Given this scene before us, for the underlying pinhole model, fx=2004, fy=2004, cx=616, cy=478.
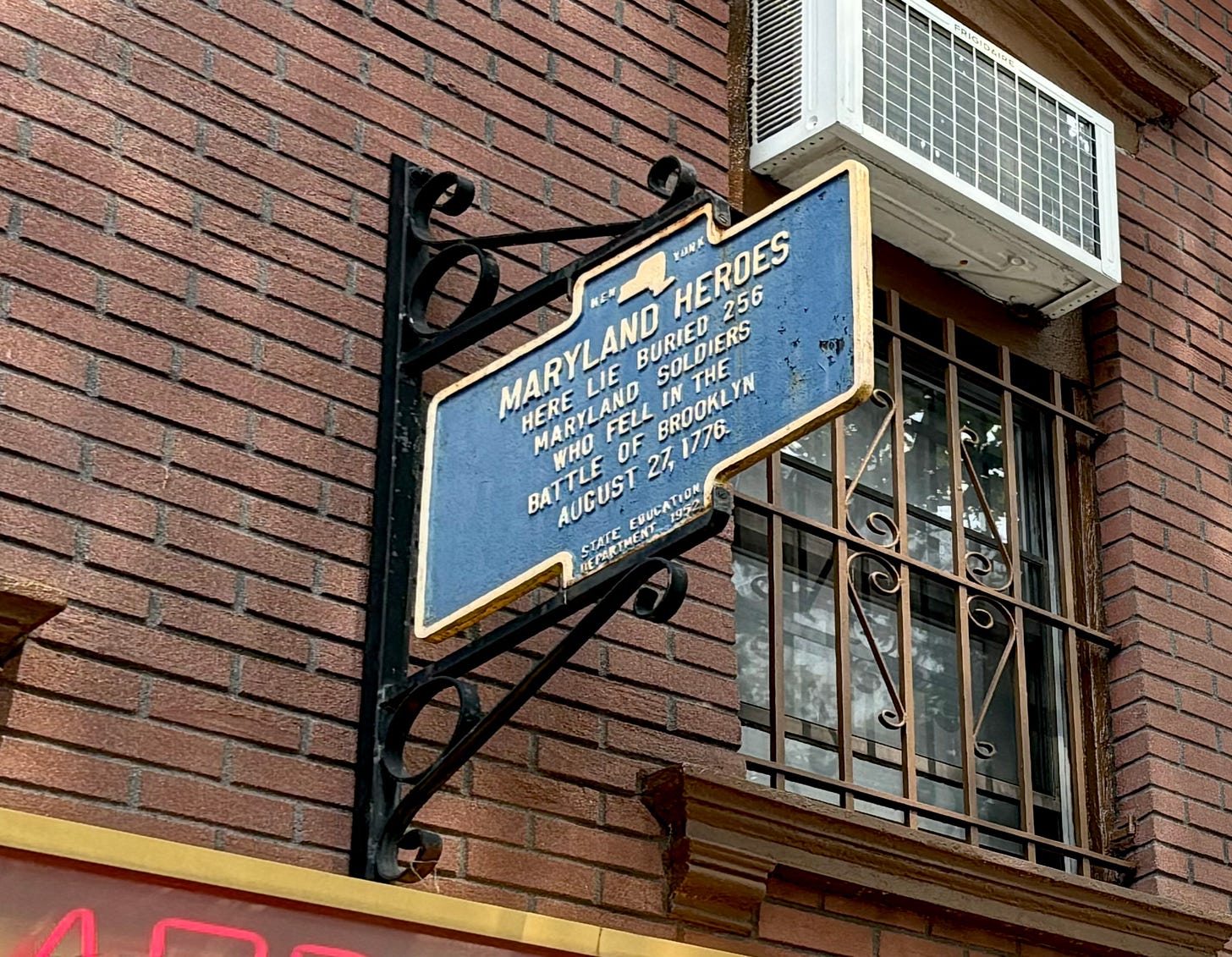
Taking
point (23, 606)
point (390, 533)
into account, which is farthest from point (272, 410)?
point (23, 606)

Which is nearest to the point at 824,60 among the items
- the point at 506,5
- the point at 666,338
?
the point at 506,5

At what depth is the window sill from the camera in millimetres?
4781

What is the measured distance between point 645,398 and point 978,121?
2419 mm

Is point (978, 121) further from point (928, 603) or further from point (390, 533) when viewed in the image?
point (390, 533)

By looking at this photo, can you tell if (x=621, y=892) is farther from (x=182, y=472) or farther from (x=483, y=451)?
(x=182, y=472)

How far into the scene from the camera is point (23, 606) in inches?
141

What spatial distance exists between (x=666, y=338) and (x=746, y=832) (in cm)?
140

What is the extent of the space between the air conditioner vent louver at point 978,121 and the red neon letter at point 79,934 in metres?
3.29

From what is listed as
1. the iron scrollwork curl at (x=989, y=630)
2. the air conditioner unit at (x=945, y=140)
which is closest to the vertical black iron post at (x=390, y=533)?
the air conditioner unit at (x=945, y=140)

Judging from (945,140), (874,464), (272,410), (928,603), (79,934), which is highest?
(945,140)

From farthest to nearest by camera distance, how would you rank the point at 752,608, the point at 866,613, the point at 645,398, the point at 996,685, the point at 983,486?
the point at 983,486
the point at 996,685
the point at 866,613
the point at 752,608
the point at 645,398

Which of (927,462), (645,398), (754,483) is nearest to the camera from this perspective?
(645,398)

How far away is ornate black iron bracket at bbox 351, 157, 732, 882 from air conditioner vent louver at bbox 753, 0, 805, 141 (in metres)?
1.19

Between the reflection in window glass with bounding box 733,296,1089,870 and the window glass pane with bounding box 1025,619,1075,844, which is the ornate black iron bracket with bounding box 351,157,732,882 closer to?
the reflection in window glass with bounding box 733,296,1089,870
